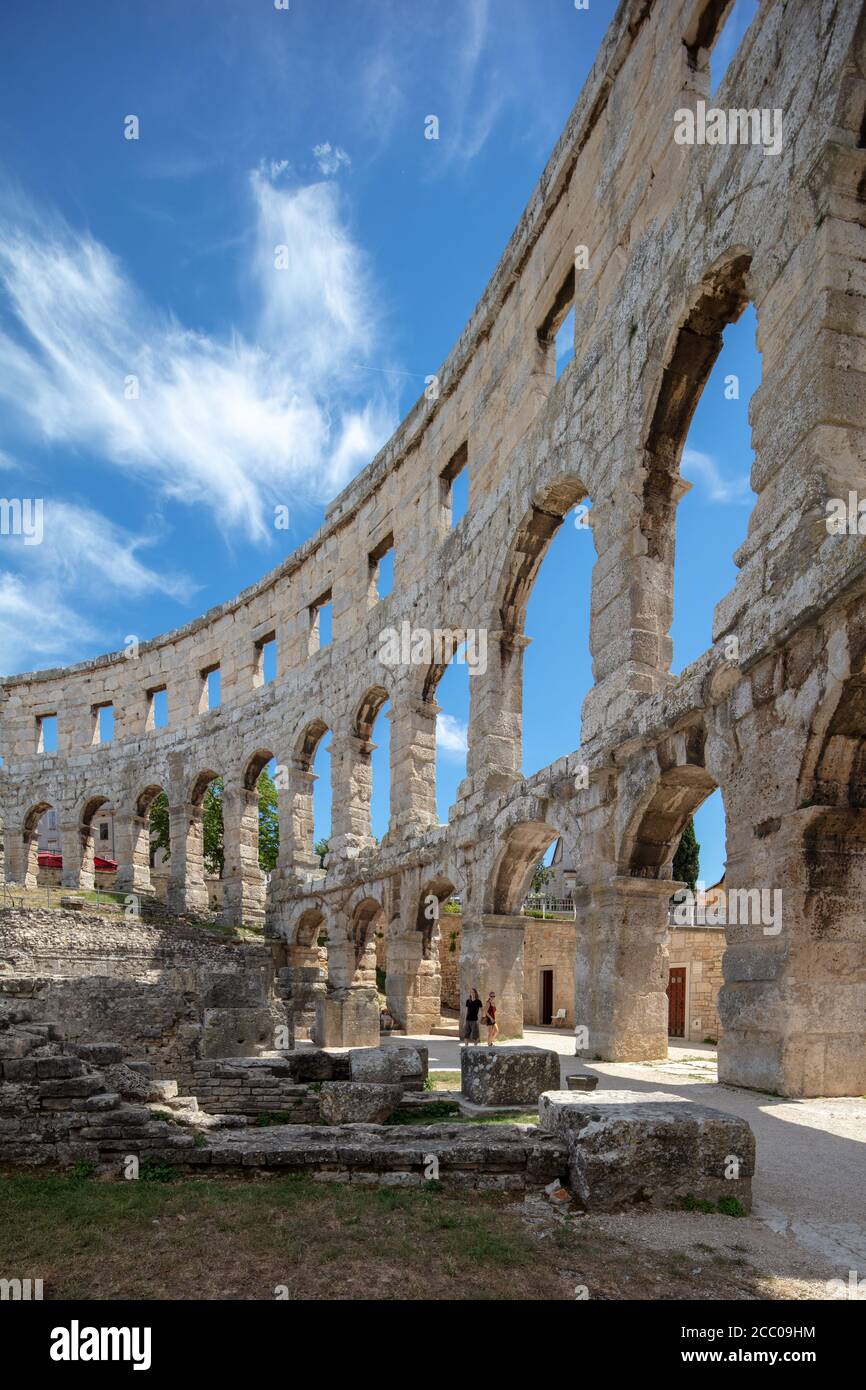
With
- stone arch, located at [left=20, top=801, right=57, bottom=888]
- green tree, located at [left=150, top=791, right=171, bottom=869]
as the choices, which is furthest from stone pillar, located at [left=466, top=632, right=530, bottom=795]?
green tree, located at [left=150, top=791, right=171, bottom=869]

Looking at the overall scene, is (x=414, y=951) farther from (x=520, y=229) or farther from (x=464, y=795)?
(x=520, y=229)

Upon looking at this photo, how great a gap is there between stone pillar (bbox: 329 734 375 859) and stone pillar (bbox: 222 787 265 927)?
407 cm

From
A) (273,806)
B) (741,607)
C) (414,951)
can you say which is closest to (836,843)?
(741,607)

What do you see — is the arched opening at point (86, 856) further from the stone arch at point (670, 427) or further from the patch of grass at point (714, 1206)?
the patch of grass at point (714, 1206)

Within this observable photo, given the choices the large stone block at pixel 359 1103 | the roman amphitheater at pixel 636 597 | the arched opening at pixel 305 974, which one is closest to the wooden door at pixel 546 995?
the roman amphitheater at pixel 636 597

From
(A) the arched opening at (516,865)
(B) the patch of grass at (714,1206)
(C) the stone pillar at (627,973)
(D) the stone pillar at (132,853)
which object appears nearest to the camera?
(B) the patch of grass at (714,1206)

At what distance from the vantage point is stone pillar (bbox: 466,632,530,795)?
13992mm

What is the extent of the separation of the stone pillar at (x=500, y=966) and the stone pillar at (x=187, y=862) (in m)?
12.3

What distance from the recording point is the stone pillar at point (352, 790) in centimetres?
1973

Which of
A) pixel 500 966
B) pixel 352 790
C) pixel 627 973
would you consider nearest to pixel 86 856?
pixel 352 790

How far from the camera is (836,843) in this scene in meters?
6.83

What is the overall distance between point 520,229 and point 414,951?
1204 cm

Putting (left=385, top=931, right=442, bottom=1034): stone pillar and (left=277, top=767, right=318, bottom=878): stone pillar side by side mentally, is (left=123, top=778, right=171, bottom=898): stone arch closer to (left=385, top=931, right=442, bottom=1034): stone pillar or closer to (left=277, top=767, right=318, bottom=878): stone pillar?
(left=277, top=767, right=318, bottom=878): stone pillar

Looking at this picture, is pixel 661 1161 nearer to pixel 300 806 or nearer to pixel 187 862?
pixel 300 806
